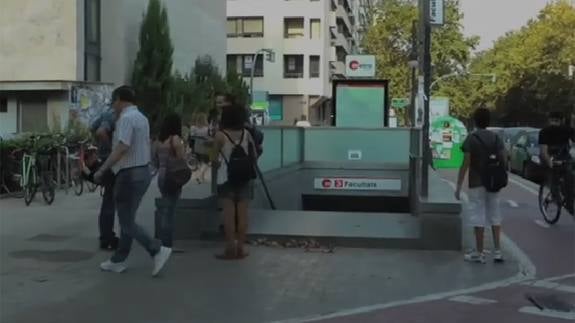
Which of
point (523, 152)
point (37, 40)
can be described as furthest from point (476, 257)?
point (37, 40)

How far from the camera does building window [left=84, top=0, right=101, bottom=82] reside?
1161 inches

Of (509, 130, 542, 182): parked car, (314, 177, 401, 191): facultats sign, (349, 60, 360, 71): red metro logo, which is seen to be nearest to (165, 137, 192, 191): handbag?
(314, 177, 401, 191): facultats sign

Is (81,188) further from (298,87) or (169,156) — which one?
(298,87)

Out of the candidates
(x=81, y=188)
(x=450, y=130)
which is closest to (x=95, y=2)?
(x=450, y=130)

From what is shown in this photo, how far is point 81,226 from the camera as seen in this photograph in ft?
37.3

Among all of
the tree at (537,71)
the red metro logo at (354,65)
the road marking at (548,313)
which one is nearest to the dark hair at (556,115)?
the road marking at (548,313)

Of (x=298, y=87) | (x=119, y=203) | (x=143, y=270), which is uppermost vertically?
(x=298, y=87)

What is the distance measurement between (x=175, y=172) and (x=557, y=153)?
254 inches

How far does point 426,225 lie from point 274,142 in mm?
5515

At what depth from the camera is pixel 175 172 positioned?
28.5ft

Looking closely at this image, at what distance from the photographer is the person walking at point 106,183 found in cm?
915

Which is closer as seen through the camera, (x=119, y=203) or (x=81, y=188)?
(x=119, y=203)

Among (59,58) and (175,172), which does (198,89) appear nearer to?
(59,58)

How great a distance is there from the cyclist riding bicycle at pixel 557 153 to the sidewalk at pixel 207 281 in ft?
11.6
